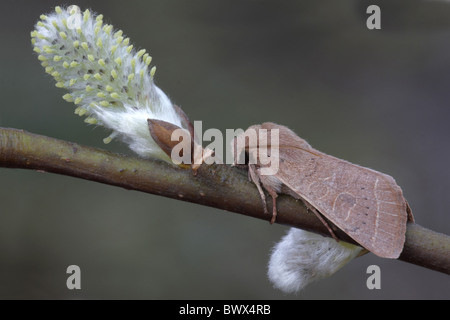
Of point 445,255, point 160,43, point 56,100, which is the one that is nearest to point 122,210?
point 56,100

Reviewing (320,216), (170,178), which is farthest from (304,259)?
(170,178)

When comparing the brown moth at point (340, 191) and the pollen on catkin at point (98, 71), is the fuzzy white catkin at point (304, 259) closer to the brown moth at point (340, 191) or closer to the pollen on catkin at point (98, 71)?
the brown moth at point (340, 191)

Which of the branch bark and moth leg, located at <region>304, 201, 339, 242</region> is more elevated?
the branch bark

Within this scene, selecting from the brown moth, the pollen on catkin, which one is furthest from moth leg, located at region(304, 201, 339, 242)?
the pollen on catkin

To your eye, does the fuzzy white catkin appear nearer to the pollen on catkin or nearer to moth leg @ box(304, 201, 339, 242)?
moth leg @ box(304, 201, 339, 242)

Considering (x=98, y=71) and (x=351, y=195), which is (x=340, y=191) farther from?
(x=98, y=71)
